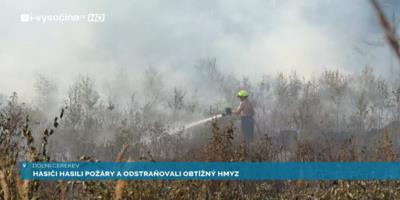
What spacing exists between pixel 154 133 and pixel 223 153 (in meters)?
27.3

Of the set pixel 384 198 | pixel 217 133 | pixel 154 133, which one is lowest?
pixel 384 198

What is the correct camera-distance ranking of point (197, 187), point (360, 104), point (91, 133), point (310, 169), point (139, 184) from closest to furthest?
point (139, 184), point (197, 187), point (310, 169), point (91, 133), point (360, 104)

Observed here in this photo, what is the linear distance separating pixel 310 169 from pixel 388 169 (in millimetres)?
1779

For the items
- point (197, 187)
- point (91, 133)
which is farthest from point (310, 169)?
point (91, 133)

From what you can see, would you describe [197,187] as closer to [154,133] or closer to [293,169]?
[293,169]

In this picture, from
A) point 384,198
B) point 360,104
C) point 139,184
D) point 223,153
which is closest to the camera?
point 139,184

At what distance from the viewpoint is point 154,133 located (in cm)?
3694

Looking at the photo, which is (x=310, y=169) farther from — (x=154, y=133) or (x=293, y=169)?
(x=154, y=133)

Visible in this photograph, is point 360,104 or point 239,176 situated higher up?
point 360,104

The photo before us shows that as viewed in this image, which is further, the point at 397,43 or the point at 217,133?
the point at 217,133

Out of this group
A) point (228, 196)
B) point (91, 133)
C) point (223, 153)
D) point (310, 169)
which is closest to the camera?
point (228, 196)

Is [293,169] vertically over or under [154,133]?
under

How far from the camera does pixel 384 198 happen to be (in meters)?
7.94

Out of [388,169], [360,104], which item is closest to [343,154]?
[388,169]
